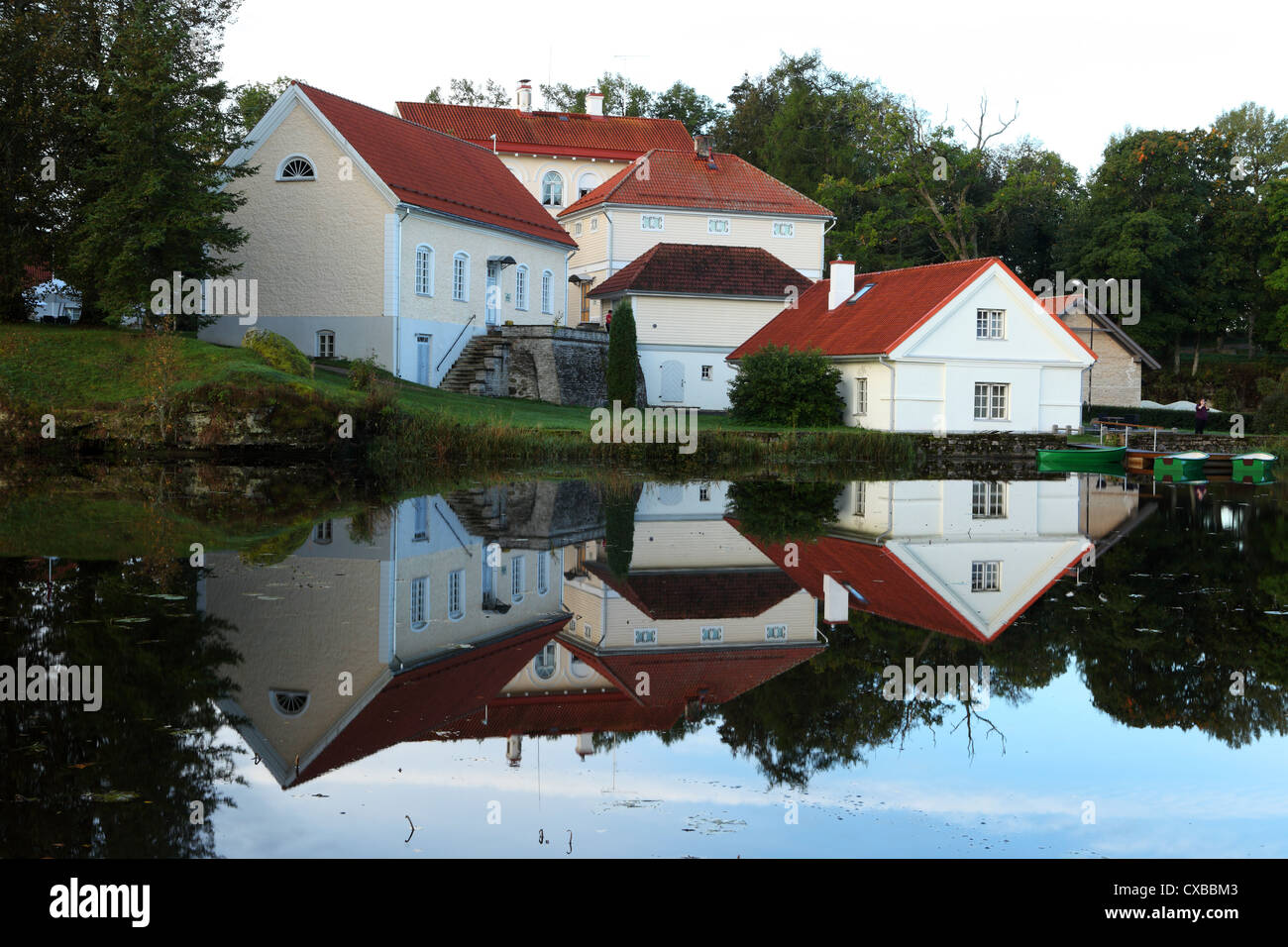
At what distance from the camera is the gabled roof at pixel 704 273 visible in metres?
46.0

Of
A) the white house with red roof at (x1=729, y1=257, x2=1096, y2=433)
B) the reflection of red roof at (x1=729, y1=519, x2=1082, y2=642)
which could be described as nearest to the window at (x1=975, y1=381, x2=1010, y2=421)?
the white house with red roof at (x1=729, y1=257, x2=1096, y2=433)

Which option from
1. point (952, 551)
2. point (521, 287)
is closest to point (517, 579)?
point (952, 551)

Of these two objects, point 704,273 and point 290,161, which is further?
point 704,273

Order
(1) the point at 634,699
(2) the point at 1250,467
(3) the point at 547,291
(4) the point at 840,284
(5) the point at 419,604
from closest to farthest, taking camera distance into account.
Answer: (1) the point at 634,699 < (5) the point at 419,604 < (2) the point at 1250,467 < (4) the point at 840,284 < (3) the point at 547,291

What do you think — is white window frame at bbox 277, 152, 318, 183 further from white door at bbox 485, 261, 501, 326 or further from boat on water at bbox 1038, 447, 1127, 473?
boat on water at bbox 1038, 447, 1127, 473

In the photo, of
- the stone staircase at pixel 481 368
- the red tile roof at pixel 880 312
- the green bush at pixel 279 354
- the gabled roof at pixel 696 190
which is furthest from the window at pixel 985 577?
the gabled roof at pixel 696 190

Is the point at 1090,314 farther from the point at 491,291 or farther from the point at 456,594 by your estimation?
the point at 456,594

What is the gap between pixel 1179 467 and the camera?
3162 centimetres

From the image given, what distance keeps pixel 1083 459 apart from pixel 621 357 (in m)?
14.9

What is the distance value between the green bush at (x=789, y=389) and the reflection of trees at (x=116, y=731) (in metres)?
26.9

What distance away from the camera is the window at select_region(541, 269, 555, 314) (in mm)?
44969

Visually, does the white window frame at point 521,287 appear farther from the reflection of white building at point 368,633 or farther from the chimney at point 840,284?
the reflection of white building at point 368,633

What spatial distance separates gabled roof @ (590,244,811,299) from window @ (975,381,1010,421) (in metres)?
10.8
